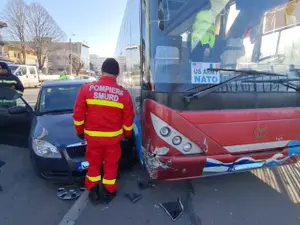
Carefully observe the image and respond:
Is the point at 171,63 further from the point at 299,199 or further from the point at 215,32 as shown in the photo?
the point at 299,199

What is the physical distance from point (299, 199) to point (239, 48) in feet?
7.41

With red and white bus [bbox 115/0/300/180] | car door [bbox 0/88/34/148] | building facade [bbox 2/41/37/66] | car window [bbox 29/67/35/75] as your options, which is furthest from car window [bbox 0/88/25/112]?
building facade [bbox 2/41/37/66]

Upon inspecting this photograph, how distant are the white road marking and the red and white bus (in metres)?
1.10

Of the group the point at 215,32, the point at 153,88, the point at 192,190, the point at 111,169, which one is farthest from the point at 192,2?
→ the point at 192,190

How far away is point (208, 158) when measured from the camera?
280cm

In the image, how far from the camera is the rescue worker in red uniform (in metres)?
3.09

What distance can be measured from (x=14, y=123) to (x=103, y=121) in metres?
2.84

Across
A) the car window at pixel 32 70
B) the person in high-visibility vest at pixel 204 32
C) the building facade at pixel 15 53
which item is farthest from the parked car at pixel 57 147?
the building facade at pixel 15 53

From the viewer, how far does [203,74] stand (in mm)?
2742

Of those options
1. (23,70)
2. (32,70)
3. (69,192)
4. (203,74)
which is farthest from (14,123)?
(32,70)

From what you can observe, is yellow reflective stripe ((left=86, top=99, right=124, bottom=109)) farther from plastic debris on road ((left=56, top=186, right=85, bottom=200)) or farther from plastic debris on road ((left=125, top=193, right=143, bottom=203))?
plastic debris on road ((left=56, top=186, right=85, bottom=200))

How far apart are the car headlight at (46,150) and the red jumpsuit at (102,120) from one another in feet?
1.86

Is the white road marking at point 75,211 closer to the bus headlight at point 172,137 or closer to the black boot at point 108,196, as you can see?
the black boot at point 108,196

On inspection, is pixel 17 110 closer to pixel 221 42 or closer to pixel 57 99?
pixel 57 99
